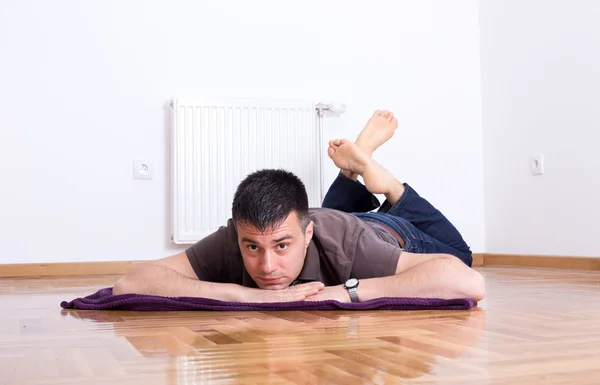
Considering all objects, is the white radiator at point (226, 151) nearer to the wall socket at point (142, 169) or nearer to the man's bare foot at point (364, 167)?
the wall socket at point (142, 169)

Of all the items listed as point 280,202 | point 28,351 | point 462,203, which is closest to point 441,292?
point 280,202

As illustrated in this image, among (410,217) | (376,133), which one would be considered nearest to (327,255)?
(410,217)

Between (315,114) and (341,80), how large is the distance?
31 centimetres

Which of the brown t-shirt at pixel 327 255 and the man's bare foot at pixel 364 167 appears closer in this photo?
the brown t-shirt at pixel 327 255

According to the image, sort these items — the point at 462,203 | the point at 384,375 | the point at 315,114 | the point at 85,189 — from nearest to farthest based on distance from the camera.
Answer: the point at 384,375, the point at 85,189, the point at 315,114, the point at 462,203

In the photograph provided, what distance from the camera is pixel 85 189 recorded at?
3766mm

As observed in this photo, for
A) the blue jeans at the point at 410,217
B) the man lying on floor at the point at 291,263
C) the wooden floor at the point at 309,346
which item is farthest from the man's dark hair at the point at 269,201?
the blue jeans at the point at 410,217

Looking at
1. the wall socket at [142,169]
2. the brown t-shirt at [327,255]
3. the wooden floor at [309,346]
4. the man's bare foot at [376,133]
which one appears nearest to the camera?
the wooden floor at [309,346]

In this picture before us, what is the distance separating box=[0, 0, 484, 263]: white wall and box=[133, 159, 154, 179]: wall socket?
36 mm

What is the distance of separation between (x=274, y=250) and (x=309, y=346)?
0.55 metres

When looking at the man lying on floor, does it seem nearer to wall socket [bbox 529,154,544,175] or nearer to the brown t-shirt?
the brown t-shirt

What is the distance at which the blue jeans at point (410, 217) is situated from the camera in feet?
8.48

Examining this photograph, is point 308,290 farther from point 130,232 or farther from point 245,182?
point 130,232

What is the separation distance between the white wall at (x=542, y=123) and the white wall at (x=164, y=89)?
16 centimetres
